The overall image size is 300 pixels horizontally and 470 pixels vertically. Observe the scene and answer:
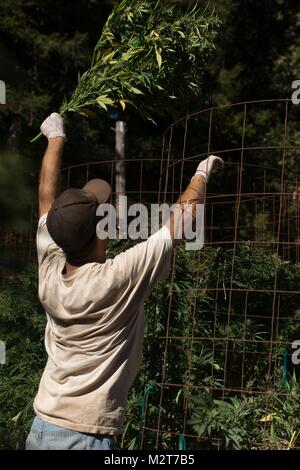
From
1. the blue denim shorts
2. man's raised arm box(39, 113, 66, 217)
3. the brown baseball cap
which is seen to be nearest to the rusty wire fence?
man's raised arm box(39, 113, 66, 217)

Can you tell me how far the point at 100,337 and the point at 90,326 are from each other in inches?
2.0

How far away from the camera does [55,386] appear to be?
8.85 feet

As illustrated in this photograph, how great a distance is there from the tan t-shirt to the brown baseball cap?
88 millimetres

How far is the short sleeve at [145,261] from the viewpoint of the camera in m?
2.65

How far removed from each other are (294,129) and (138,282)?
11.4 meters

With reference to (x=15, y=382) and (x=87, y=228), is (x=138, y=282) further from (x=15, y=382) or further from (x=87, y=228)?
(x=15, y=382)

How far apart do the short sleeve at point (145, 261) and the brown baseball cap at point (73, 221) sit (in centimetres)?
14

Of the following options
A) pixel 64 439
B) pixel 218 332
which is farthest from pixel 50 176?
pixel 218 332

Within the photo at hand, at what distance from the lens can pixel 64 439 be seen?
2.60 m

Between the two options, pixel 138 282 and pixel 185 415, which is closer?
pixel 138 282

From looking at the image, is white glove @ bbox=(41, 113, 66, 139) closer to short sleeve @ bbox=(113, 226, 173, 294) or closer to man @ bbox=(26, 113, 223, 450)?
man @ bbox=(26, 113, 223, 450)

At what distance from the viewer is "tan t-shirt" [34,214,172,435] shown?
2.63 meters

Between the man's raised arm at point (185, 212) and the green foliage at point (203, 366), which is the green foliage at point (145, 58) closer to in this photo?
the green foliage at point (203, 366)
